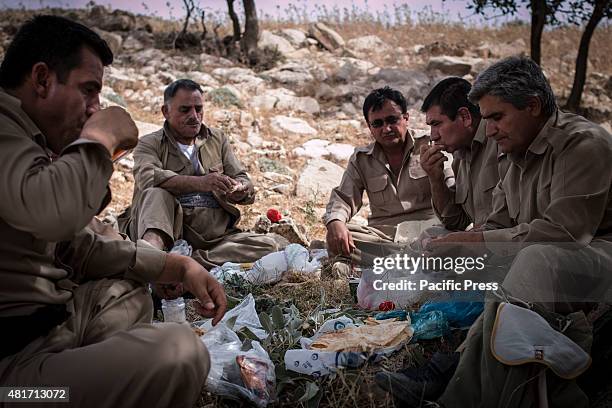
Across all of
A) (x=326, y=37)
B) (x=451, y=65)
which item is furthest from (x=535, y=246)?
(x=326, y=37)

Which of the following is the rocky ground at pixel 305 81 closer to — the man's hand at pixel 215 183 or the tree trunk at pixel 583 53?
the tree trunk at pixel 583 53

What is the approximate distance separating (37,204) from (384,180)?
3.61 metres

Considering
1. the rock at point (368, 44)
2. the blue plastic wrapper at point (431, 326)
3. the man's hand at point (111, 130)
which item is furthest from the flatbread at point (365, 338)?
the rock at point (368, 44)

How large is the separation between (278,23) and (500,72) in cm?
1359

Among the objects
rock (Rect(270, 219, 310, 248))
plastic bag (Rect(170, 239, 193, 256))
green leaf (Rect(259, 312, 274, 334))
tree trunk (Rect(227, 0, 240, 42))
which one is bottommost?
rock (Rect(270, 219, 310, 248))

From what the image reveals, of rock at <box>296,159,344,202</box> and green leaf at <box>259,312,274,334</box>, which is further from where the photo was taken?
rock at <box>296,159,344,202</box>

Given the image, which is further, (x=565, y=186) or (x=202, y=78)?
(x=202, y=78)

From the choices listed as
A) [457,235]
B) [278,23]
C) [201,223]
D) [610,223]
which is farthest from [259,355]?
[278,23]

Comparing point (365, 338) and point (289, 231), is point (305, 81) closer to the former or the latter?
point (289, 231)

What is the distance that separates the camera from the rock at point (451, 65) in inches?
466

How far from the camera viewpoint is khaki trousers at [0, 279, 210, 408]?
4.98 ft

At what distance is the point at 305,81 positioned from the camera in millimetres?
11352

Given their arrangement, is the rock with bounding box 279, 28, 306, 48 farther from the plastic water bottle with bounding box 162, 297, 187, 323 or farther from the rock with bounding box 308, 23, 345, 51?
the plastic water bottle with bounding box 162, 297, 187, 323

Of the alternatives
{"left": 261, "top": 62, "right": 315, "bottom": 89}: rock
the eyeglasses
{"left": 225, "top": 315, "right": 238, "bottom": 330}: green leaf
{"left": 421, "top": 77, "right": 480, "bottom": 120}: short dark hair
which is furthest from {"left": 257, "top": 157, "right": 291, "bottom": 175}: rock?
{"left": 225, "top": 315, "right": 238, "bottom": 330}: green leaf
